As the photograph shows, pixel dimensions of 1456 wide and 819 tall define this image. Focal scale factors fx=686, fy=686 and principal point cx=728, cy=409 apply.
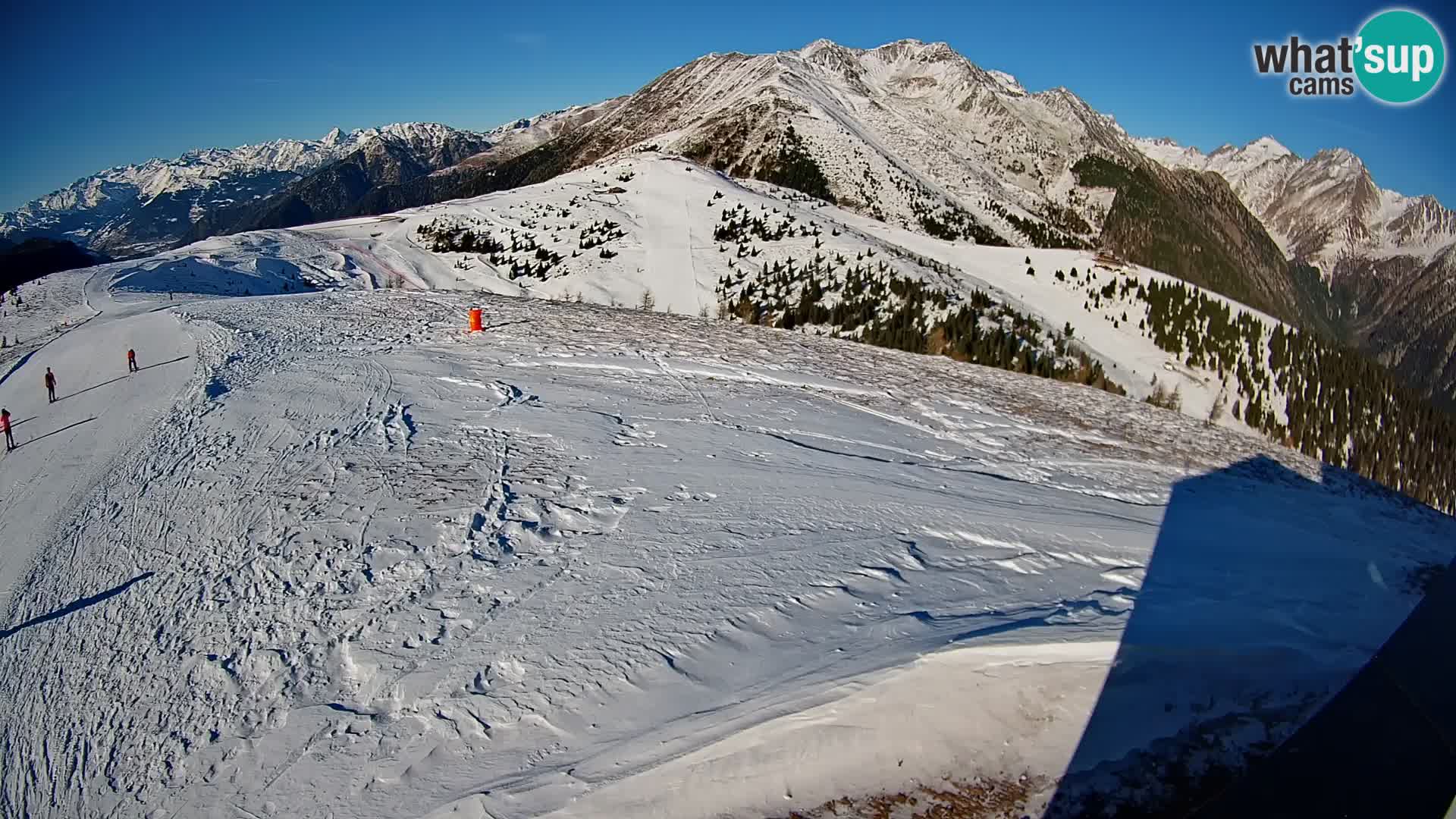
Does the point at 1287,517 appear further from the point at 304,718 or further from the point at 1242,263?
the point at 1242,263

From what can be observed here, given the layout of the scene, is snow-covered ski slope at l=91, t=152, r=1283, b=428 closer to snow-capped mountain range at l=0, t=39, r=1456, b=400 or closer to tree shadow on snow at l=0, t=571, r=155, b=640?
tree shadow on snow at l=0, t=571, r=155, b=640

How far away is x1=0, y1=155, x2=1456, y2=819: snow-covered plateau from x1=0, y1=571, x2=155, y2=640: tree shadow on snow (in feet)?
0.17

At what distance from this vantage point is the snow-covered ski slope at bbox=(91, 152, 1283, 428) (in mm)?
24000

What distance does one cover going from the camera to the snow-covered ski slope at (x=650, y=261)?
24.0 metres

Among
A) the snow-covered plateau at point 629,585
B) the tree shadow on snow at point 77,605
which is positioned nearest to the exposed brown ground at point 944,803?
the snow-covered plateau at point 629,585

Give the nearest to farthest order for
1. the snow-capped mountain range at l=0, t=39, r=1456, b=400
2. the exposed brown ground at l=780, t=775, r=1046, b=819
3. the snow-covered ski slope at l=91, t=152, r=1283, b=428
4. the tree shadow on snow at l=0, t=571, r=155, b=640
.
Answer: the exposed brown ground at l=780, t=775, r=1046, b=819
the tree shadow on snow at l=0, t=571, r=155, b=640
the snow-covered ski slope at l=91, t=152, r=1283, b=428
the snow-capped mountain range at l=0, t=39, r=1456, b=400

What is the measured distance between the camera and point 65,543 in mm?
7871

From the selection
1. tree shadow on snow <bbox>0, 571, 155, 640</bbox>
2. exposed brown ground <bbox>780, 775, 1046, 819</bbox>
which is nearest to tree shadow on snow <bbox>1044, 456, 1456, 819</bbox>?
exposed brown ground <bbox>780, 775, 1046, 819</bbox>

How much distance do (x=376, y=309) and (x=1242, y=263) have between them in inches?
6715

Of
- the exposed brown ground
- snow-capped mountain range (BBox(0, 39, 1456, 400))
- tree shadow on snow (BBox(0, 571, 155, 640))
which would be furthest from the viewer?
snow-capped mountain range (BBox(0, 39, 1456, 400))

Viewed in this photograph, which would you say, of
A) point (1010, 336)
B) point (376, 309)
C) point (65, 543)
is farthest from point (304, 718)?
point (1010, 336)

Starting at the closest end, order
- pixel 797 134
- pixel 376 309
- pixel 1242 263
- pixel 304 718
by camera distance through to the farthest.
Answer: pixel 304 718 < pixel 376 309 < pixel 797 134 < pixel 1242 263

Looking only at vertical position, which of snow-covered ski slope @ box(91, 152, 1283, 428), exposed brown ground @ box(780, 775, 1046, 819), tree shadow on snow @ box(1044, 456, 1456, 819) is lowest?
exposed brown ground @ box(780, 775, 1046, 819)

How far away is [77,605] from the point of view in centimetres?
677
